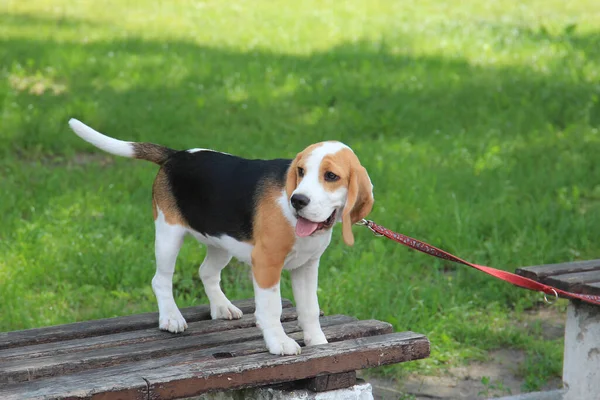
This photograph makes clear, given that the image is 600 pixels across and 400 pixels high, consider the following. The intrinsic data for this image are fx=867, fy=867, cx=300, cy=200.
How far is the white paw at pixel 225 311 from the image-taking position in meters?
3.94

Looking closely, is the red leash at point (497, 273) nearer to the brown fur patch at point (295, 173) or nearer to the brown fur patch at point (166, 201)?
the brown fur patch at point (295, 173)

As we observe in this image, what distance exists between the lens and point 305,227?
3.07 meters

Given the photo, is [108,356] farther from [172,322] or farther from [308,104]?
[308,104]

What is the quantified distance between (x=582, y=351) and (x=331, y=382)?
164 centimetres

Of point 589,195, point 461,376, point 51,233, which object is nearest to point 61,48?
point 51,233

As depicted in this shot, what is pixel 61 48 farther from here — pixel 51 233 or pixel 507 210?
pixel 507 210

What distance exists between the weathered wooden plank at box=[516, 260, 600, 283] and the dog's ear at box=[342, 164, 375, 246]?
4.86 feet

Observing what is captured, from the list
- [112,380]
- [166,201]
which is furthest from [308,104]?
[112,380]

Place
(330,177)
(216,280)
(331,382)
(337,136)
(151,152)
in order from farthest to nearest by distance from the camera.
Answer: (337,136) < (216,280) < (151,152) < (331,382) < (330,177)

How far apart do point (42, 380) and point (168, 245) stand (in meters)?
0.82

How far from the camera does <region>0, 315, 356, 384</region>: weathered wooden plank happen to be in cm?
322

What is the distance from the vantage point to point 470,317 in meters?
5.40

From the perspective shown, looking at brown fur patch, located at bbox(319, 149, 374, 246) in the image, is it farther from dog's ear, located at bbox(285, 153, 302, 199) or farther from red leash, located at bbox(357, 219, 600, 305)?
red leash, located at bbox(357, 219, 600, 305)

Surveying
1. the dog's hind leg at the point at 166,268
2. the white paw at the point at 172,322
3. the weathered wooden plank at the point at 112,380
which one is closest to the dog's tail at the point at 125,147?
the dog's hind leg at the point at 166,268
